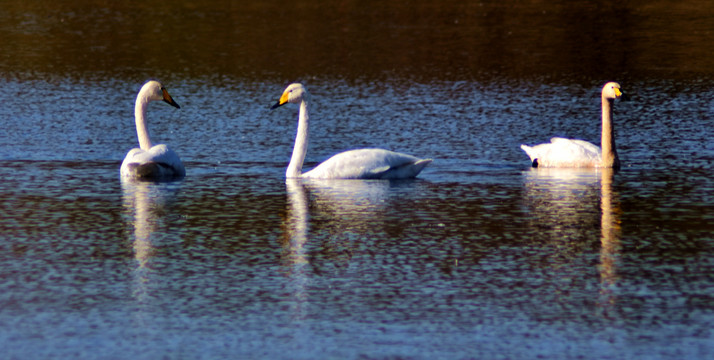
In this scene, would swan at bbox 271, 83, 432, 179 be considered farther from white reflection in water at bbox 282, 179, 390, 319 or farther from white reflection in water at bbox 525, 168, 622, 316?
white reflection in water at bbox 525, 168, 622, 316

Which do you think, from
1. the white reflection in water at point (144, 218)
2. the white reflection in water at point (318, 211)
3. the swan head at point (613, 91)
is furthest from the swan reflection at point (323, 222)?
the swan head at point (613, 91)

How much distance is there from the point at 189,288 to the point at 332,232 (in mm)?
2430

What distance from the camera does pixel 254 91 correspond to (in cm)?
2447

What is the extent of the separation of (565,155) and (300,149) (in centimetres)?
323

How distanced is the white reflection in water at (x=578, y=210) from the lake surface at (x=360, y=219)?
Result: 0.14ft

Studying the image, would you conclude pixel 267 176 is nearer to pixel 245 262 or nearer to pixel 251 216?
pixel 251 216

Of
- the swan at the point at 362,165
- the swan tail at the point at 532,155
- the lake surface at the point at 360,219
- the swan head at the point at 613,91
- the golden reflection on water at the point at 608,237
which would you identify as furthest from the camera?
the swan head at the point at 613,91

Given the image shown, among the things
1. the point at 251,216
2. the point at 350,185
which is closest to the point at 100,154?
the point at 350,185

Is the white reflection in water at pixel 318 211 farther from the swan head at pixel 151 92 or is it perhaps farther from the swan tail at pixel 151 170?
the swan head at pixel 151 92

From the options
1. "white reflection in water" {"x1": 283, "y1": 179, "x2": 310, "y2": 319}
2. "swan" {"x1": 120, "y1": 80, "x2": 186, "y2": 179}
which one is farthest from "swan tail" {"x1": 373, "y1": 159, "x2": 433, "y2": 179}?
"swan" {"x1": 120, "y1": 80, "x2": 186, "y2": 179}

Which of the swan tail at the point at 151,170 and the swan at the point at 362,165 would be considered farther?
the swan tail at the point at 151,170

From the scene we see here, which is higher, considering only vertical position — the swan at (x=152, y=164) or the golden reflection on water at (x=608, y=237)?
the swan at (x=152, y=164)

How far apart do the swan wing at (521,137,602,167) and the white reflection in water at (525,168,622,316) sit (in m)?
0.10

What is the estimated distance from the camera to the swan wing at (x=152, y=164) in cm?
1468
